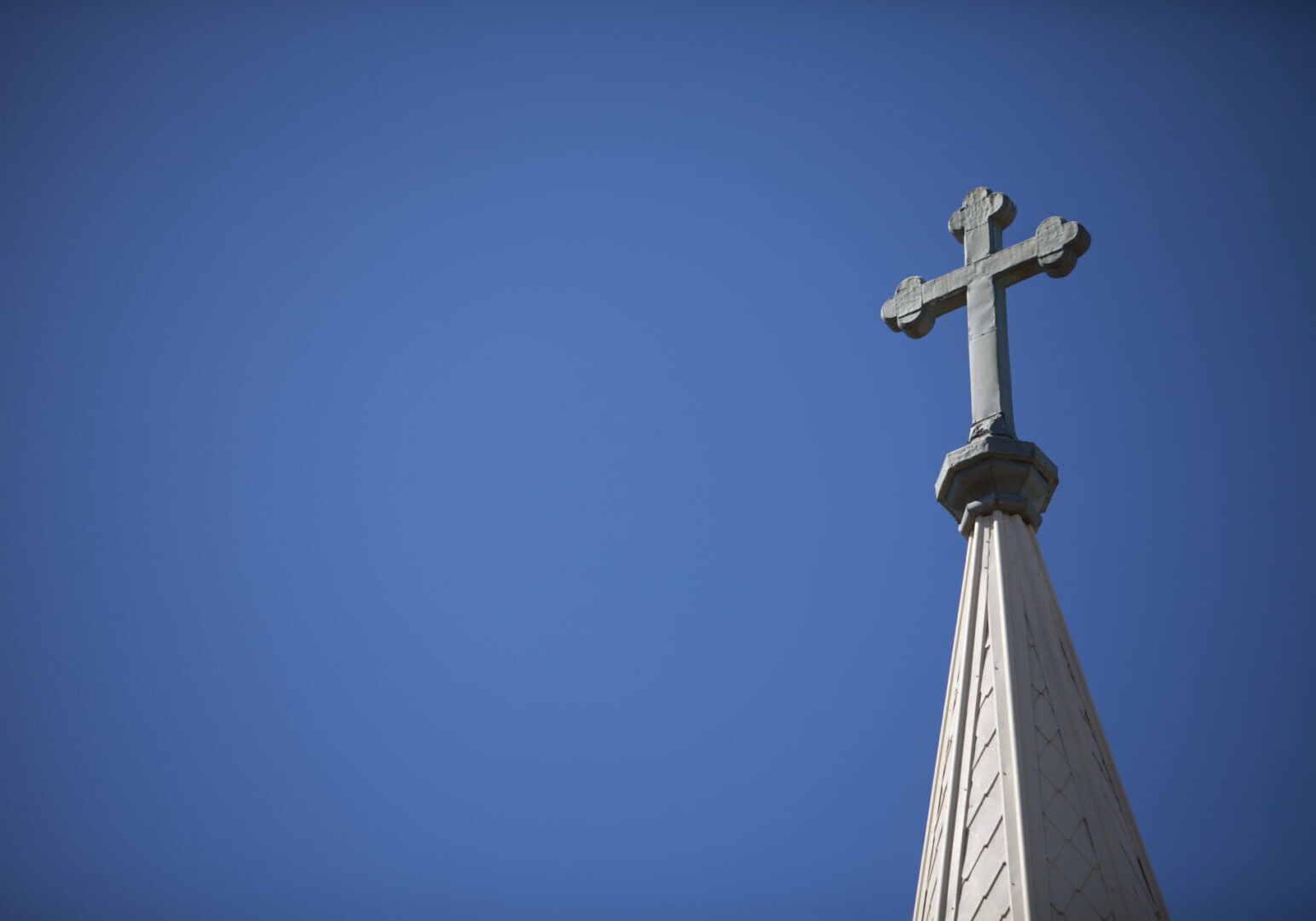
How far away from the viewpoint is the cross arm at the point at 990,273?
9.69 m

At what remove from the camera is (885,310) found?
10523 millimetres

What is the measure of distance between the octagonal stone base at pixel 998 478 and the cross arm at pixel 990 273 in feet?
5.51

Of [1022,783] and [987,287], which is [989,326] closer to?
[987,287]

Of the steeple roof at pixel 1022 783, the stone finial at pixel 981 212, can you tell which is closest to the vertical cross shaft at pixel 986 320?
the stone finial at pixel 981 212

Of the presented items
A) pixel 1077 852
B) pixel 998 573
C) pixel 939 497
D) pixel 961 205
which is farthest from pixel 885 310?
pixel 1077 852

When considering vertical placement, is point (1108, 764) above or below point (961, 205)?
below

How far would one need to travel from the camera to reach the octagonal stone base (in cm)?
861

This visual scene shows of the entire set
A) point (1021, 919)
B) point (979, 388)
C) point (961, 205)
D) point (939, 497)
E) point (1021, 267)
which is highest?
point (961, 205)

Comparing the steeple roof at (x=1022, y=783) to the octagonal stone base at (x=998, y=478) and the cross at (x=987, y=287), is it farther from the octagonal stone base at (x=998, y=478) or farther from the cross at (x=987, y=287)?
the cross at (x=987, y=287)

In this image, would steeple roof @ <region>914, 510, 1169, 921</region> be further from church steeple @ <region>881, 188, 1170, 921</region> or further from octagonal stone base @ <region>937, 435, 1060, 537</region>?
octagonal stone base @ <region>937, 435, 1060, 537</region>

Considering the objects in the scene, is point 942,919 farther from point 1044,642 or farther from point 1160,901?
point 1044,642

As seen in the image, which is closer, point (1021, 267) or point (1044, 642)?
point (1044, 642)

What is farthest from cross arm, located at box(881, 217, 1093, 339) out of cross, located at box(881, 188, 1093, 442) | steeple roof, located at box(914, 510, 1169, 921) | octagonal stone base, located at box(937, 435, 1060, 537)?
steeple roof, located at box(914, 510, 1169, 921)

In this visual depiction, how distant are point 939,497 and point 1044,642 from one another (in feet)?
4.61
